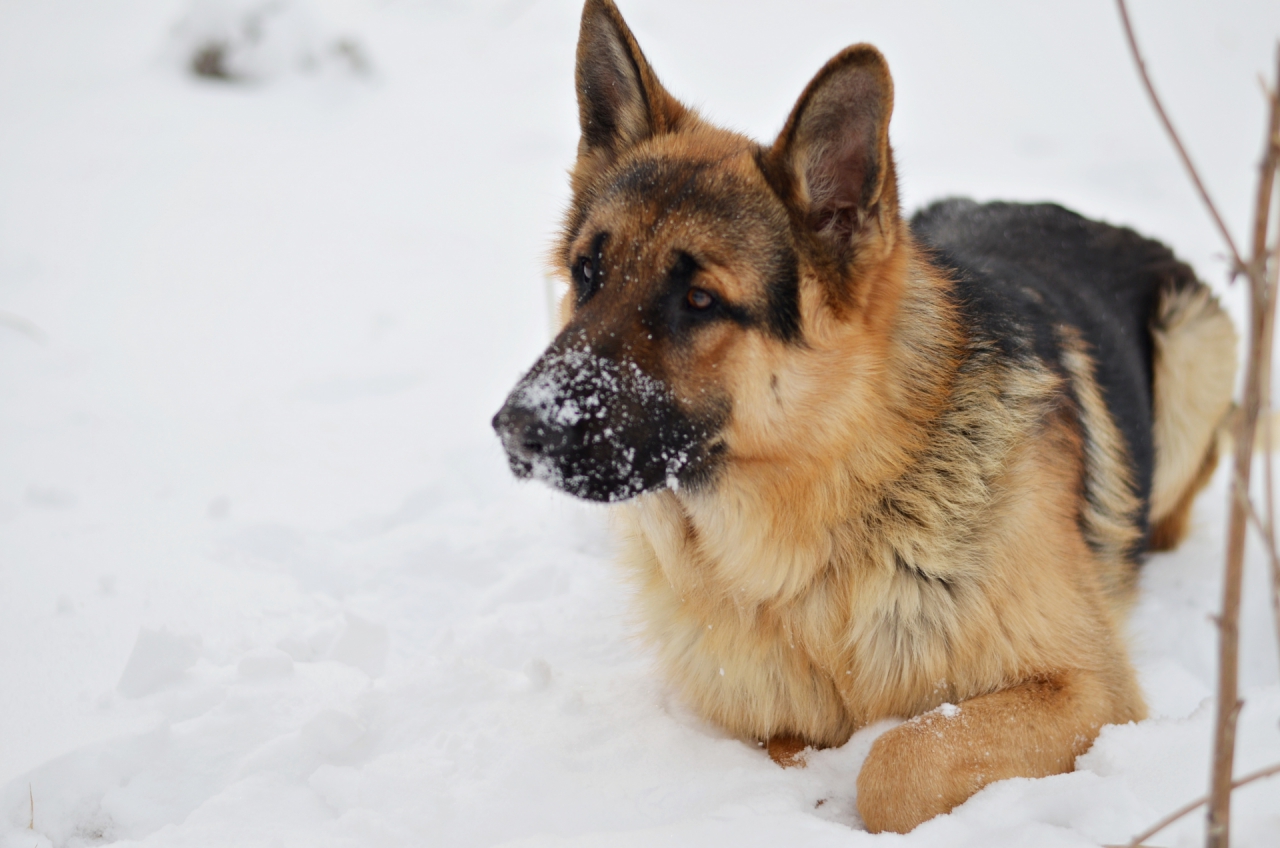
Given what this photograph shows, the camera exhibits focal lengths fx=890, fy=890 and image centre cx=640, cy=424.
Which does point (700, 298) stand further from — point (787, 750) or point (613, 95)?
point (787, 750)

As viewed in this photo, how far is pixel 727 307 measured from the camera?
107 inches

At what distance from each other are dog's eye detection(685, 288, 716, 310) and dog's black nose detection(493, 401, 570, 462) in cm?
60

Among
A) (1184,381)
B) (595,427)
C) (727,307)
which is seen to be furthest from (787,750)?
(1184,381)

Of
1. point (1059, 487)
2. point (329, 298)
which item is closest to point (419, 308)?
point (329, 298)

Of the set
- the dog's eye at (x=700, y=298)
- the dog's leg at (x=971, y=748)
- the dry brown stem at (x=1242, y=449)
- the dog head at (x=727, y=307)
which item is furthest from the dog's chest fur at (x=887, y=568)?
the dry brown stem at (x=1242, y=449)

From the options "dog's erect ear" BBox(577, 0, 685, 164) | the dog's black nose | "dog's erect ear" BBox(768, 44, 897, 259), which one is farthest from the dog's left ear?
the dog's black nose

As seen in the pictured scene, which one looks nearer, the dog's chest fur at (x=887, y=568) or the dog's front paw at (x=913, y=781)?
the dog's front paw at (x=913, y=781)

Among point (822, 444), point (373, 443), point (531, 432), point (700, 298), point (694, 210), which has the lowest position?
point (373, 443)

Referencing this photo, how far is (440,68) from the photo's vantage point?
38.2 ft

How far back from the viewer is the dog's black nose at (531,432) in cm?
246

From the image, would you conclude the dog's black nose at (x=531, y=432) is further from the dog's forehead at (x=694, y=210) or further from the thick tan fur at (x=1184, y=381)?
the thick tan fur at (x=1184, y=381)

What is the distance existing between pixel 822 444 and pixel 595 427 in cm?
75

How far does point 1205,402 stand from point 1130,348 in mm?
785

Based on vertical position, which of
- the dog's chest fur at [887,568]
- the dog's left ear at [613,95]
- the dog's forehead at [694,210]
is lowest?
the dog's chest fur at [887,568]
